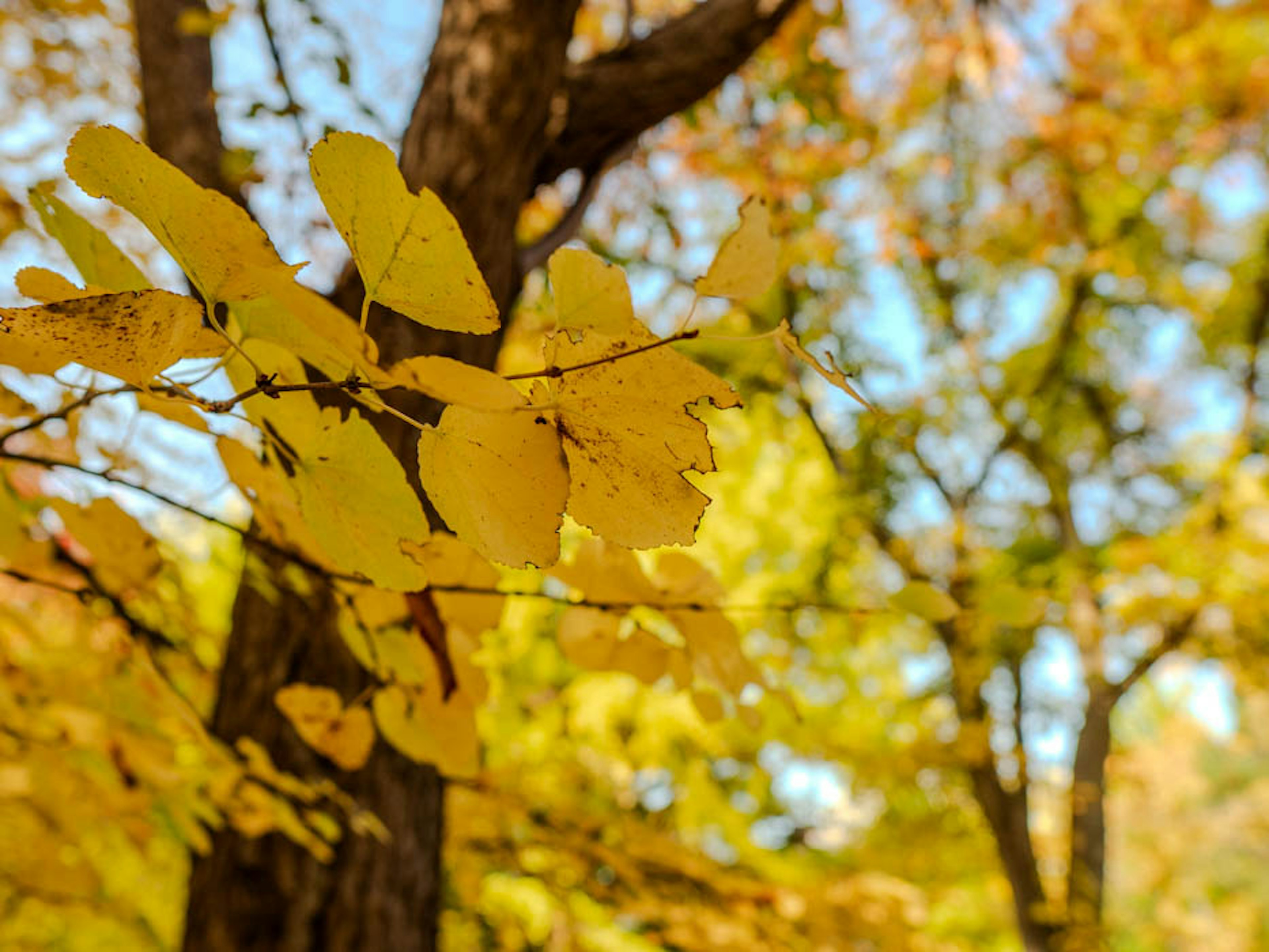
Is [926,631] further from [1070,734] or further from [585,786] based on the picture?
[585,786]

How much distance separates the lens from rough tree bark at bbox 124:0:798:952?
1030 mm

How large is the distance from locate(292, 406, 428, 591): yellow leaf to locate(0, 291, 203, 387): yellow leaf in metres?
0.06

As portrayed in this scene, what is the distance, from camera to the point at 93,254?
329 mm

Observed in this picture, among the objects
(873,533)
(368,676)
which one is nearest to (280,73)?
(368,676)

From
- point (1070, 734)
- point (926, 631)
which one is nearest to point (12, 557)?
point (926, 631)

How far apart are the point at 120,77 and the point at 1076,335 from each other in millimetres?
4073

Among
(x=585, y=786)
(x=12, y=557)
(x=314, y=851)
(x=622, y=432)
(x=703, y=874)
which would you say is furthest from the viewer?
(x=585, y=786)

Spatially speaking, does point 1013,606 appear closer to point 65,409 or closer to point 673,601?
point 673,601

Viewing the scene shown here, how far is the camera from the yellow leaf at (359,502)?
0.96 ft

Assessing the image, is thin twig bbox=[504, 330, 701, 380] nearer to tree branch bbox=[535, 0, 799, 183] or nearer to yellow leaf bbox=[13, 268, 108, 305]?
yellow leaf bbox=[13, 268, 108, 305]

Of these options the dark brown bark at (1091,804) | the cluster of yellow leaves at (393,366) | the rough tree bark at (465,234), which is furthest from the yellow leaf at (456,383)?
the dark brown bark at (1091,804)

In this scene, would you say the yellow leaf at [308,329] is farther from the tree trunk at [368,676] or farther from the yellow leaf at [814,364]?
the tree trunk at [368,676]

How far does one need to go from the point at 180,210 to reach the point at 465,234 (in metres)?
0.87

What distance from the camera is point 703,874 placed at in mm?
1617
